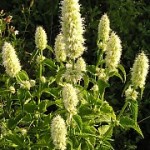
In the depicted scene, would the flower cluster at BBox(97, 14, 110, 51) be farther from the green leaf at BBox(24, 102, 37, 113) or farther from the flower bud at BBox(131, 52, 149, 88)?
the green leaf at BBox(24, 102, 37, 113)

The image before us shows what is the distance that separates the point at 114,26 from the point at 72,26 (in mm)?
2777

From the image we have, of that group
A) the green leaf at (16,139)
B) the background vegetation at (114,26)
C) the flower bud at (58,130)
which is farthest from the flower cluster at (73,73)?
the background vegetation at (114,26)

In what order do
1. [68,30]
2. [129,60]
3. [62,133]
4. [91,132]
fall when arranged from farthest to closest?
[129,60]
[91,132]
[68,30]
[62,133]

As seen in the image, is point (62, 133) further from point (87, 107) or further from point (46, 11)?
point (46, 11)

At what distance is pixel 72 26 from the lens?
3145 millimetres

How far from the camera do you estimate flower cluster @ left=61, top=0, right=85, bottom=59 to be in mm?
3121

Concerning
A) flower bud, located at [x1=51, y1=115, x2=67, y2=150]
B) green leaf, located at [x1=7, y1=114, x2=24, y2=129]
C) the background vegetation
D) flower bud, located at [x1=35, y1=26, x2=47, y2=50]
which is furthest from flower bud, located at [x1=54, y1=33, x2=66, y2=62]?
the background vegetation

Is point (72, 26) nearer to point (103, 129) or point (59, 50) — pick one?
point (59, 50)

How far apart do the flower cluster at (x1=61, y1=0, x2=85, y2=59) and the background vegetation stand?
2150mm

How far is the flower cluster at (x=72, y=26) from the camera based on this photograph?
312cm

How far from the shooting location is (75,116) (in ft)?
10.5

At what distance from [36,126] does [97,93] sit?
56cm

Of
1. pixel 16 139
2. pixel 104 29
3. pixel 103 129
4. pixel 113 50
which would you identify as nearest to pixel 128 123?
pixel 103 129

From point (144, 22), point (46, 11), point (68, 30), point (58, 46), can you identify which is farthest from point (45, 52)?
point (68, 30)
